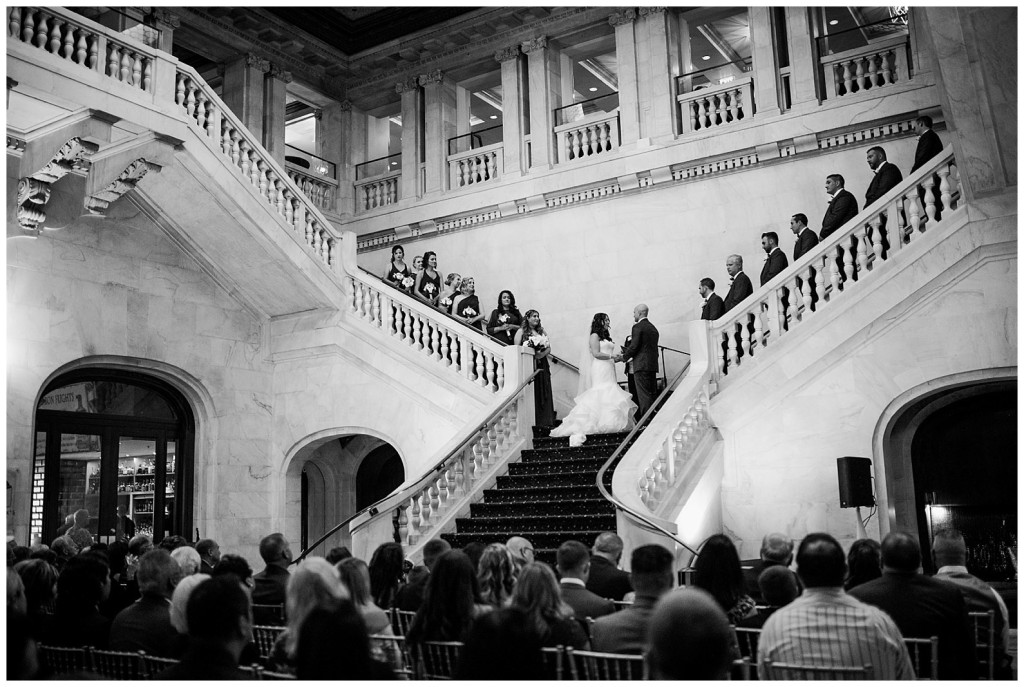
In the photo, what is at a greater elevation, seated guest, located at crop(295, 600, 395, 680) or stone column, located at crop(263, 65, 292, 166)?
stone column, located at crop(263, 65, 292, 166)

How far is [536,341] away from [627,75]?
4889 mm

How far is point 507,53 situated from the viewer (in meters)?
16.7

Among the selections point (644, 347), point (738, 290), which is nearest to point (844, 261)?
point (738, 290)

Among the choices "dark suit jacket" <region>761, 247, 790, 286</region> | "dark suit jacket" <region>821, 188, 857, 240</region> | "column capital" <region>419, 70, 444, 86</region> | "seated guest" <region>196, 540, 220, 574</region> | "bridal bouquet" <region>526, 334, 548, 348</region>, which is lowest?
"seated guest" <region>196, 540, 220, 574</region>

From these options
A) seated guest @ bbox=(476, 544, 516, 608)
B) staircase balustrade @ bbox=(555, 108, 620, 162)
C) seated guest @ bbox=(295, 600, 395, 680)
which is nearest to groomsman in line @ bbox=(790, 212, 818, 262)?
staircase balustrade @ bbox=(555, 108, 620, 162)

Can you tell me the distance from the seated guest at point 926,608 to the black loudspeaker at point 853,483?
17.0 ft

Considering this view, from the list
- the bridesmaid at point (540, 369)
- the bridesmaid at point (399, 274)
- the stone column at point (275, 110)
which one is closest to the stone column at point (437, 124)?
the stone column at point (275, 110)

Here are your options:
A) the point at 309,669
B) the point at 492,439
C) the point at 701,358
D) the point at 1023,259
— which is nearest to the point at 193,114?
the point at 492,439

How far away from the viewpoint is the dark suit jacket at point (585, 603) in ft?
17.7

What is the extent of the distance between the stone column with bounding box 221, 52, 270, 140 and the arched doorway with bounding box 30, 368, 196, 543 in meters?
5.26

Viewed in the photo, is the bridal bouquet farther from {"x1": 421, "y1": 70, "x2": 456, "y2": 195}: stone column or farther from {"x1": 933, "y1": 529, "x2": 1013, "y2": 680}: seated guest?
{"x1": 933, "y1": 529, "x2": 1013, "y2": 680}: seated guest

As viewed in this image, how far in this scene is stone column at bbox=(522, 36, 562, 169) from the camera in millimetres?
15969

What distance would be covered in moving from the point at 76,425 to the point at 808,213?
10.5m

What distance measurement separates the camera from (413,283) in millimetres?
14430
